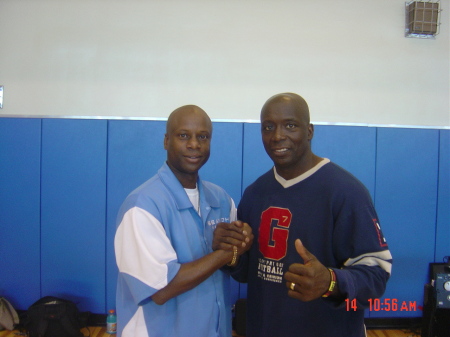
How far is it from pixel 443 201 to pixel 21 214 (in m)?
3.88

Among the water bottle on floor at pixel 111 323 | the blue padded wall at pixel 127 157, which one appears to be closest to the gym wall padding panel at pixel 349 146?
the blue padded wall at pixel 127 157

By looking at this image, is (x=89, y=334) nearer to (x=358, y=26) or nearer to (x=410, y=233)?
(x=410, y=233)

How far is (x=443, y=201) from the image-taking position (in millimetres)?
2789

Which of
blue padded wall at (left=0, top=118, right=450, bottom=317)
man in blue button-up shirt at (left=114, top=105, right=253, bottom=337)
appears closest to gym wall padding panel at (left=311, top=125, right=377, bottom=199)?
blue padded wall at (left=0, top=118, right=450, bottom=317)

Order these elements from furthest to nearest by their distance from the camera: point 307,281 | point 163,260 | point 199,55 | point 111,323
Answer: point 199,55 < point 111,323 < point 163,260 < point 307,281

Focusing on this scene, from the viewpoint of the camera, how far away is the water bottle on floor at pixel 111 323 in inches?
101

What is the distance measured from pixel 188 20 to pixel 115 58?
0.81 m

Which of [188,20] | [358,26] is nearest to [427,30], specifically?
[358,26]

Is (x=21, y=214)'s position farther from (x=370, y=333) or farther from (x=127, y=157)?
(x=370, y=333)

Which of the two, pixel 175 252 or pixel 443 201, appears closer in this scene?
pixel 175 252

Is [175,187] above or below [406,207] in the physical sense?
above

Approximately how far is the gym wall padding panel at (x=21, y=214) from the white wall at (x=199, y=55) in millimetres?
428

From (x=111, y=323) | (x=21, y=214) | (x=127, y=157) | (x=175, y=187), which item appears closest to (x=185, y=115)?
(x=175, y=187)

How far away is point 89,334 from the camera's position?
254 centimetres
